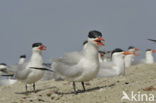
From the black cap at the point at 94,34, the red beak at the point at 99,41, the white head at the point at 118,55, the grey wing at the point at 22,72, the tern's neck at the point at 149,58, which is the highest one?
the tern's neck at the point at 149,58

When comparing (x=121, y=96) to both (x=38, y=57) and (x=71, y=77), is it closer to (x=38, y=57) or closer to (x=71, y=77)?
(x=71, y=77)

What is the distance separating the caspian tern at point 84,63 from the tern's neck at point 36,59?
199 cm

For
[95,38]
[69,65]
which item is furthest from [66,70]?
[95,38]

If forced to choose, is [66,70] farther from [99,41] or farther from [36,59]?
[36,59]

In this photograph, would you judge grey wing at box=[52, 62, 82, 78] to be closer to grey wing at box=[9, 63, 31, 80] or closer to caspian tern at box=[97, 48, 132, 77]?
grey wing at box=[9, 63, 31, 80]

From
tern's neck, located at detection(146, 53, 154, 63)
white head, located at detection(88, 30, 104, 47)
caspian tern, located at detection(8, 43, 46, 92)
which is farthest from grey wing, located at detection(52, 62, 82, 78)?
tern's neck, located at detection(146, 53, 154, 63)

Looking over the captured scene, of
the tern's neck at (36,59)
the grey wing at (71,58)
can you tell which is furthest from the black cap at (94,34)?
the tern's neck at (36,59)

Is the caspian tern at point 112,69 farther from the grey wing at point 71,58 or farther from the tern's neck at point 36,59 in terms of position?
the grey wing at point 71,58

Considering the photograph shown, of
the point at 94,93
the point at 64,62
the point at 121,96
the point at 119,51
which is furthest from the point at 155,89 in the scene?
the point at 119,51

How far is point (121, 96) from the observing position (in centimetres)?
589

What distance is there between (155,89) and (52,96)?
229 centimetres

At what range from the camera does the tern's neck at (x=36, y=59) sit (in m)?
9.32

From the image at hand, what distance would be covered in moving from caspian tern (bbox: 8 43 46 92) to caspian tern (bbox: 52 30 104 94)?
1800 millimetres

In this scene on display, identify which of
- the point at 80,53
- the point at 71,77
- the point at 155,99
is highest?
the point at 80,53
